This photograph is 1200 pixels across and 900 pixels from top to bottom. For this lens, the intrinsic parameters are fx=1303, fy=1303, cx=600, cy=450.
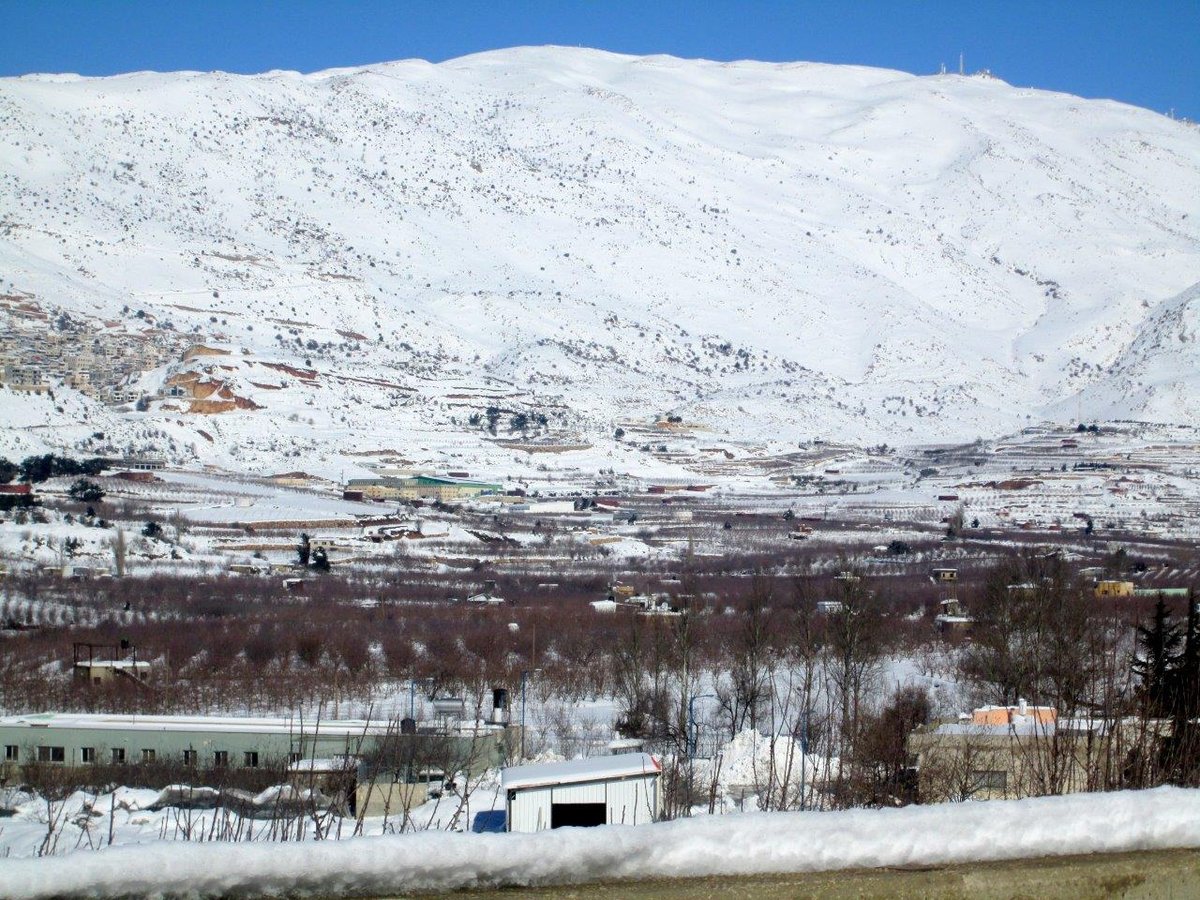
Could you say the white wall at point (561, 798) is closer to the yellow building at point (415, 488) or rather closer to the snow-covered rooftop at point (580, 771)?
the snow-covered rooftop at point (580, 771)

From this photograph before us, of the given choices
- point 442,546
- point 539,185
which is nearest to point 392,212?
point 539,185

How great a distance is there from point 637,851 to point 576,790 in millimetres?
5585

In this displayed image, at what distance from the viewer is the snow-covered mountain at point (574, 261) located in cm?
6244

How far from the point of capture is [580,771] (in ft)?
24.1

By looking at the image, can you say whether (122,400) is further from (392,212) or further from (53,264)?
(392,212)

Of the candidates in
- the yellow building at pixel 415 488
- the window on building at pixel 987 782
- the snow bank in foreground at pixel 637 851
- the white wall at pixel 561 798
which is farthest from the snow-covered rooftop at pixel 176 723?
the yellow building at pixel 415 488

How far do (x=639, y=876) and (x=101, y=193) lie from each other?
281 feet

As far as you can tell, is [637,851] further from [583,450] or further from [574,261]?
[574,261]

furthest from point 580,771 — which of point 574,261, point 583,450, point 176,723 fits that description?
point 574,261

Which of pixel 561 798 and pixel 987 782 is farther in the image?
pixel 561 798

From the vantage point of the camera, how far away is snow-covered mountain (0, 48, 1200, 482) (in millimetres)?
62438

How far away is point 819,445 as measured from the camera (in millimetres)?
65125

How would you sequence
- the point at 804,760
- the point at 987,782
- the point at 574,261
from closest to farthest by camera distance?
the point at 804,760 < the point at 987,782 < the point at 574,261

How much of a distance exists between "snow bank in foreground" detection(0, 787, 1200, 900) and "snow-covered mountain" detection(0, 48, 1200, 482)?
4926cm
